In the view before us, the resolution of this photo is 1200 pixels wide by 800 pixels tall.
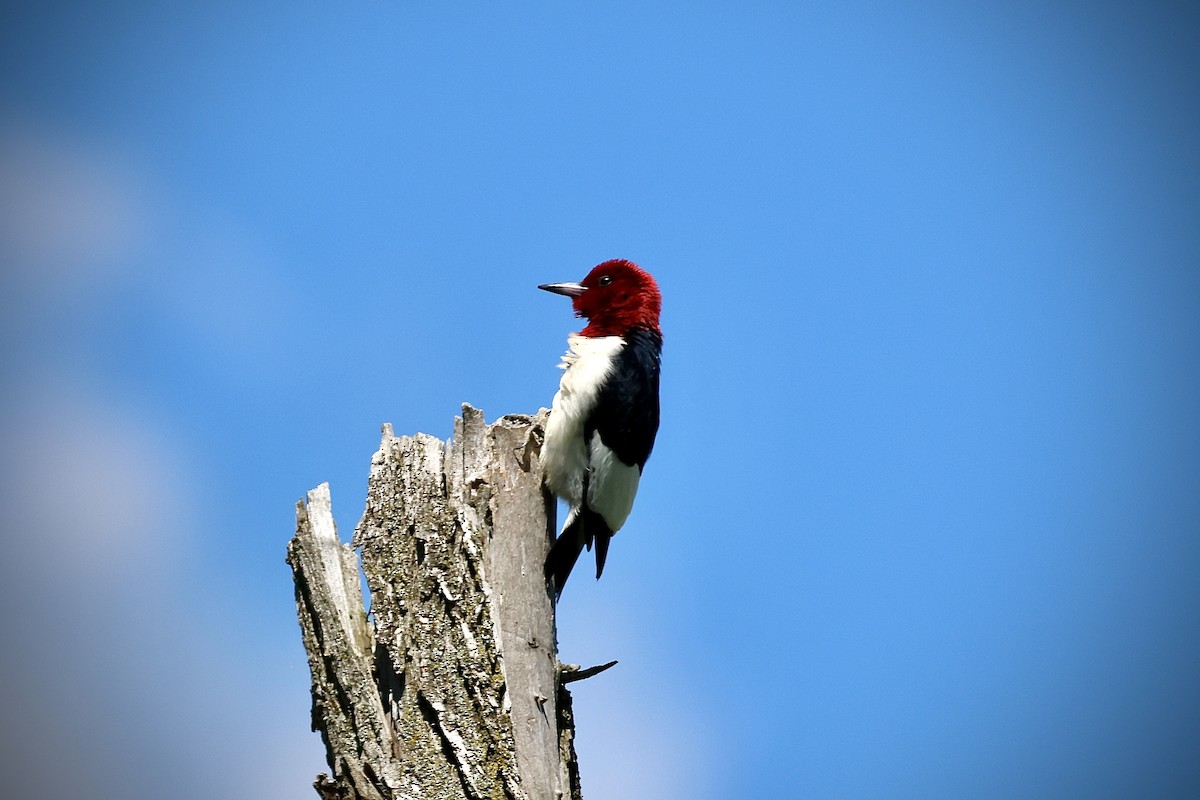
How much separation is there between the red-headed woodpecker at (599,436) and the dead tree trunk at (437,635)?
375mm

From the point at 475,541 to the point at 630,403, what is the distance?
1.29 meters

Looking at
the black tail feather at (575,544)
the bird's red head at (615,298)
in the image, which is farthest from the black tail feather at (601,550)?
the bird's red head at (615,298)

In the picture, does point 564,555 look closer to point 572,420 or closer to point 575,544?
point 575,544

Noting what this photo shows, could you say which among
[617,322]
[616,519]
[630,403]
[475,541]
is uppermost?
[617,322]

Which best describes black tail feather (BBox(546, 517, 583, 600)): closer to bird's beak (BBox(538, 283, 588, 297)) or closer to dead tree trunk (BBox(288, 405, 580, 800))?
dead tree trunk (BBox(288, 405, 580, 800))

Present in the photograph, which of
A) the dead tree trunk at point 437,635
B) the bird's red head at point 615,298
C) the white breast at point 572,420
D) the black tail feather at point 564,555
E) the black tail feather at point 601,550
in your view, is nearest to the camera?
the dead tree trunk at point 437,635

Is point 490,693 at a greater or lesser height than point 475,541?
lesser

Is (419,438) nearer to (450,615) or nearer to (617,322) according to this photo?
(450,615)

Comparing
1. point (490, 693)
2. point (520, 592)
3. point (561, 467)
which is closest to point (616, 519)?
point (561, 467)

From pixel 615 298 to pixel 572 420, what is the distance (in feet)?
3.96

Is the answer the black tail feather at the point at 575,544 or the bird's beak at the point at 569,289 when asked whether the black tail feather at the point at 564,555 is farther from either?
the bird's beak at the point at 569,289

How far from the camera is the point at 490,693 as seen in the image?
3.85m

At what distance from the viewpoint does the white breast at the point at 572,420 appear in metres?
4.76

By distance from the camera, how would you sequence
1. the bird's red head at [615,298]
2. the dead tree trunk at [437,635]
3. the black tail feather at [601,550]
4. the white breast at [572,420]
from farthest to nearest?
the bird's red head at [615,298]
the black tail feather at [601,550]
the white breast at [572,420]
the dead tree trunk at [437,635]
